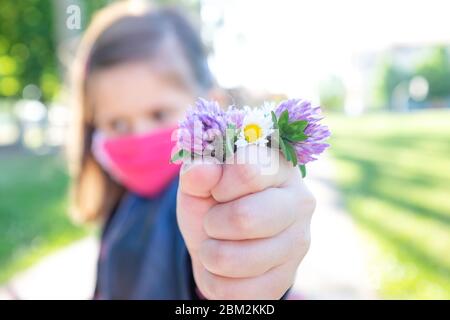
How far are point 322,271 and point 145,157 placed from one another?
1.90 feet

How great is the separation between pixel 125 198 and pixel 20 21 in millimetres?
3341

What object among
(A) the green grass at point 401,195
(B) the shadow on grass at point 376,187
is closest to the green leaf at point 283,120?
(A) the green grass at point 401,195

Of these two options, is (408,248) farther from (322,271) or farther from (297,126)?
(297,126)

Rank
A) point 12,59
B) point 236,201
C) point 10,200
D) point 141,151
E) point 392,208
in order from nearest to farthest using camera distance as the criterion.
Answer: point 236,201
point 141,151
point 392,208
point 10,200
point 12,59

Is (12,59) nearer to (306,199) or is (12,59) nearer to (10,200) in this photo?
(10,200)

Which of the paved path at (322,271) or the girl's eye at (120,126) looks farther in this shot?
the paved path at (322,271)

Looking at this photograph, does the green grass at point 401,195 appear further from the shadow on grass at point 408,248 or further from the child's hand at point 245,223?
the child's hand at point 245,223

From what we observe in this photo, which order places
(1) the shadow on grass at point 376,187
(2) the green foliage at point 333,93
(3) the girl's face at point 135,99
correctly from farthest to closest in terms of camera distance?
(1) the shadow on grass at point 376,187 < (3) the girl's face at point 135,99 < (2) the green foliage at point 333,93

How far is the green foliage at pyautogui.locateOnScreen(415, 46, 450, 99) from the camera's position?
0.71m

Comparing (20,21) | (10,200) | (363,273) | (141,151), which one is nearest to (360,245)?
(363,273)

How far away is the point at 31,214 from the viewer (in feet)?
6.91

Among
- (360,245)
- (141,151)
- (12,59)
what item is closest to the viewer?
(141,151)

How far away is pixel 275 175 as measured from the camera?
284 millimetres

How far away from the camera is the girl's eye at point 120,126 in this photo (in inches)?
26.2
